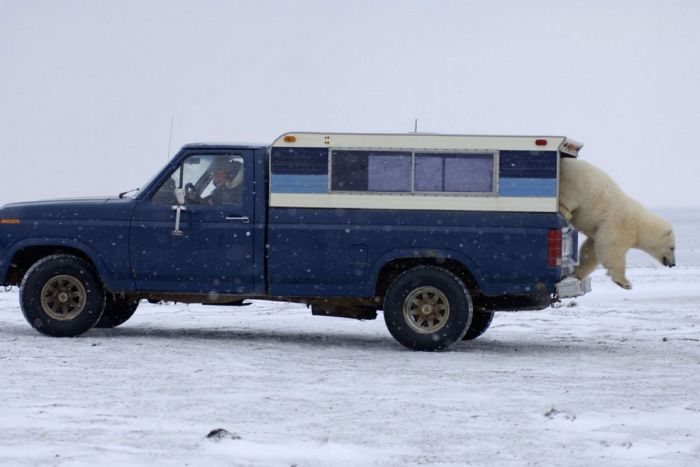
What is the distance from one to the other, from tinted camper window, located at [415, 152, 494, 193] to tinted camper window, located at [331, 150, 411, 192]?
0.49 feet

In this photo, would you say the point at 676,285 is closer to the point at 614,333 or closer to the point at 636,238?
the point at 614,333

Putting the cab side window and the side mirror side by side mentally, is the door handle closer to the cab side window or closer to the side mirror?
the cab side window

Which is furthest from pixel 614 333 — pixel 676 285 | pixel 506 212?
pixel 676 285

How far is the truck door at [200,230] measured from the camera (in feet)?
39.0

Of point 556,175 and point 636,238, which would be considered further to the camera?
point 636,238

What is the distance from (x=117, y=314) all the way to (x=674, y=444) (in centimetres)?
812

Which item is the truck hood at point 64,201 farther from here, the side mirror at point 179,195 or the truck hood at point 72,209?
the side mirror at point 179,195

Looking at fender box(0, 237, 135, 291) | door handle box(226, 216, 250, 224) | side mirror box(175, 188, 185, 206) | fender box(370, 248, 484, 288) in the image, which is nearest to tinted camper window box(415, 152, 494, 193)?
fender box(370, 248, 484, 288)

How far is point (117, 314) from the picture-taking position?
13.6m

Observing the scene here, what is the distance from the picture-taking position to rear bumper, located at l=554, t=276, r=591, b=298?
11586 mm

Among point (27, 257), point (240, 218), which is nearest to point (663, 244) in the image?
point (240, 218)

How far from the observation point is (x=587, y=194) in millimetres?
12266

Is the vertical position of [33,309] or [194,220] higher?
[194,220]

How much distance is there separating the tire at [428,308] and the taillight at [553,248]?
89cm
